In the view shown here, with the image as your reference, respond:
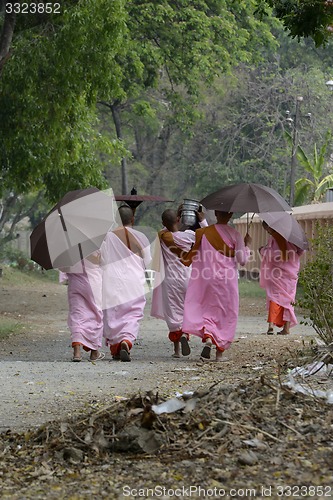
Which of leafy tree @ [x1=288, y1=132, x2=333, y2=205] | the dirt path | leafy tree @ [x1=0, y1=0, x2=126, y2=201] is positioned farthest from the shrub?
leafy tree @ [x1=288, y1=132, x2=333, y2=205]

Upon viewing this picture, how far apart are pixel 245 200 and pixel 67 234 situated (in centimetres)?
209

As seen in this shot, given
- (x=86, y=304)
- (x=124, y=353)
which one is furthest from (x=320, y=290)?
(x=86, y=304)

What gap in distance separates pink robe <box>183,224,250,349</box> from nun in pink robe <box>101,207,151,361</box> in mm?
651

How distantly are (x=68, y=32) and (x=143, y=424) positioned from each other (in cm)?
1090

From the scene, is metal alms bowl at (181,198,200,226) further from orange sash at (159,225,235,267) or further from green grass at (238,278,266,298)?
green grass at (238,278,266,298)

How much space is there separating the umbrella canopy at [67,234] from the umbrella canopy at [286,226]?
2.14 m

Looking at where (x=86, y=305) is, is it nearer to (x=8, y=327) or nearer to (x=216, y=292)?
(x=216, y=292)

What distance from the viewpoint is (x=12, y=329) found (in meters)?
18.0

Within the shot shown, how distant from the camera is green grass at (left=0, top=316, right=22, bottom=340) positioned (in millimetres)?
17364

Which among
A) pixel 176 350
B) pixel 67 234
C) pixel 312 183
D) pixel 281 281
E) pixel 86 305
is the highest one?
→ pixel 312 183

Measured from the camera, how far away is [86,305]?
13.1 metres

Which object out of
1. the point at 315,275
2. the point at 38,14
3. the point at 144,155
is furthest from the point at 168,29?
the point at 144,155

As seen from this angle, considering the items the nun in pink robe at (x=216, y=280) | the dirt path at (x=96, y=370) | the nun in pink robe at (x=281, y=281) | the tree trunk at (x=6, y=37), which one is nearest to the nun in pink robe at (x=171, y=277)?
the dirt path at (x=96, y=370)

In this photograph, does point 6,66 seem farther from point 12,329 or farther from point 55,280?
point 55,280
